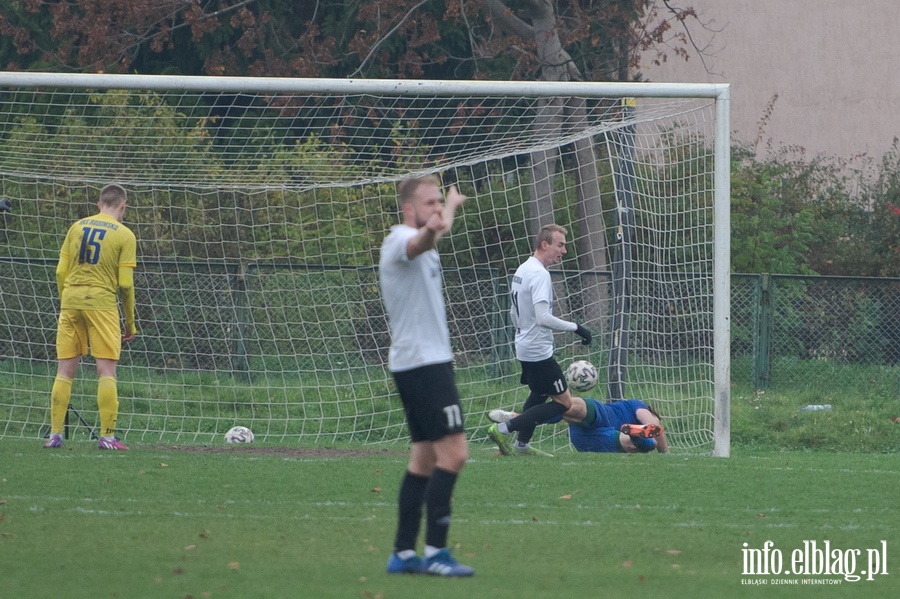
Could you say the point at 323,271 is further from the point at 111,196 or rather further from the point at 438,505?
the point at 438,505

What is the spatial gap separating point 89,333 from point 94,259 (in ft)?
1.98

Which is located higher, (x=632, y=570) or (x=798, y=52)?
(x=798, y=52)

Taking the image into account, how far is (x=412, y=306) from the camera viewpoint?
17.9 feet

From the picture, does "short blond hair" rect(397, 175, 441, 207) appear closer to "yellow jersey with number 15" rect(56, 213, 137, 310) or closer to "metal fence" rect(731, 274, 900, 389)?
"yellow jersey with number 15" rect(56, 213, 137, 310)

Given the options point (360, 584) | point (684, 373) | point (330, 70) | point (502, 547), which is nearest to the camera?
point (360, 584)

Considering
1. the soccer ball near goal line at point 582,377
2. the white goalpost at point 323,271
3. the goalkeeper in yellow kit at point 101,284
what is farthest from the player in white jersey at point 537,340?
the goalkeeper in yellow kit at point 101,284

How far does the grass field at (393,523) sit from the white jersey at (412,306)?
3.23ft

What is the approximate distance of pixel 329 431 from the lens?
1276cm

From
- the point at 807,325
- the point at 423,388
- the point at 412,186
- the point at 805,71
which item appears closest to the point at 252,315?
the point at 807,325

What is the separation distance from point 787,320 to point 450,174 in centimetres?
556

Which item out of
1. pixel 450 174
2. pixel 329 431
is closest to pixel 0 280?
pixel 329 431

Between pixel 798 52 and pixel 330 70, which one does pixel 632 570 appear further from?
pixel 798 52

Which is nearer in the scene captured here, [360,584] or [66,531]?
[360,584]

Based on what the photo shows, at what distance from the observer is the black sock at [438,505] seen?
534cm
